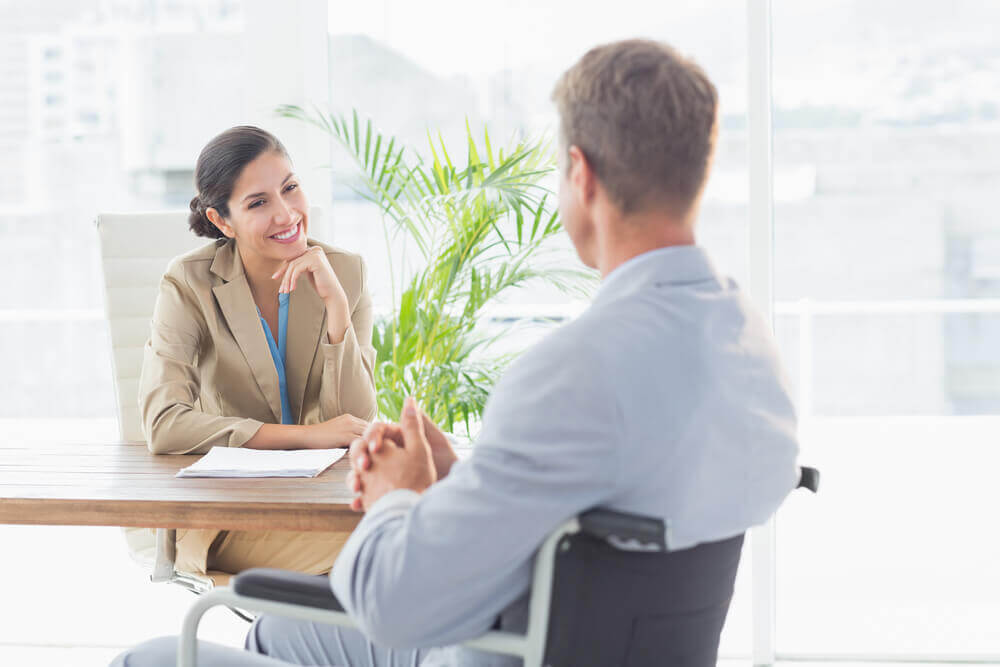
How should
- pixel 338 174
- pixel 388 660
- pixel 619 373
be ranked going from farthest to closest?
1. pixel 338 174
2. pixel 388 660
3. pixel 619 373

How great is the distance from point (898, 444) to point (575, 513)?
2331 millimetres

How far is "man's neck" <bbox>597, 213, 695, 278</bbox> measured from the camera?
3.49ft

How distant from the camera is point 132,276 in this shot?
251 centimetres

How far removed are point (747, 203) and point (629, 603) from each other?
208cm

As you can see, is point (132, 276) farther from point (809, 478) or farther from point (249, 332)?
point (809, 478)

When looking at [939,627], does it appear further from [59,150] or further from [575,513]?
[59,150]

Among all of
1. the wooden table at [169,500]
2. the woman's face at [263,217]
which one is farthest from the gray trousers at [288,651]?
the woman's face at [263,217]

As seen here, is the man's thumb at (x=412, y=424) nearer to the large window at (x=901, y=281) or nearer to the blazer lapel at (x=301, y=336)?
the blazer lapel at (x=301, y=336)

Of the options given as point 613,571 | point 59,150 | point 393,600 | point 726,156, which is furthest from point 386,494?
point 59,150

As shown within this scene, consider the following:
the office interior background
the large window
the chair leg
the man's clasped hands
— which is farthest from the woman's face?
the large window

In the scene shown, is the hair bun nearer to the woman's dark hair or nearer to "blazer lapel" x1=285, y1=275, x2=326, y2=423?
the woman's dark hair

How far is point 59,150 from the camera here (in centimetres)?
333

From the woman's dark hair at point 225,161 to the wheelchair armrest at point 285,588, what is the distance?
132cm

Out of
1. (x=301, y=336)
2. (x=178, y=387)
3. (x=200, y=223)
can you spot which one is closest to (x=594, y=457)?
(x=178, y=387)
